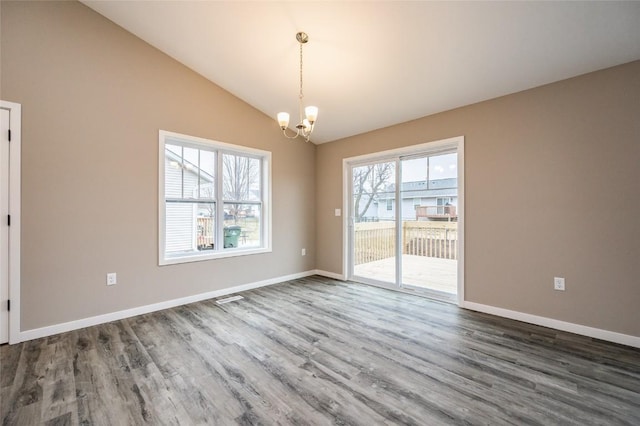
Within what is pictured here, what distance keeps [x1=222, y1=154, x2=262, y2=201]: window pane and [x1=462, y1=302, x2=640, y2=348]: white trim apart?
3503 mm

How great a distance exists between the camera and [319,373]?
2.09 meters

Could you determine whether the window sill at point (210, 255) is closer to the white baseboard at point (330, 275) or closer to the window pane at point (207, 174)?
the window pane at point (207, 174)

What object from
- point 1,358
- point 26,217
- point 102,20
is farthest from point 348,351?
point 102,20

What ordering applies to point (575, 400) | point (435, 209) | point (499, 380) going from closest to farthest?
point (575, 400), point (499, 380), point (435, 209)

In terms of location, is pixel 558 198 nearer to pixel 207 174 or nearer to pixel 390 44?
pixel 390 44

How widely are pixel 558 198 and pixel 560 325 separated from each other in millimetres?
1318

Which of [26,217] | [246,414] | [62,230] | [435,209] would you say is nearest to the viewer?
[246,414]

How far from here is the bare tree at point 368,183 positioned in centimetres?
447

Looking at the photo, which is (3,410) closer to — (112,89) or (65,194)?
(65,194)

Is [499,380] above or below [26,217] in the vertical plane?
below

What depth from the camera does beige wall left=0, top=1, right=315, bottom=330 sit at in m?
2.65

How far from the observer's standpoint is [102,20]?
305 centimetres

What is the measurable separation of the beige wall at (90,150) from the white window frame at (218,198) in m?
0.07

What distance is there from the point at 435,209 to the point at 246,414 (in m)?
3.27
